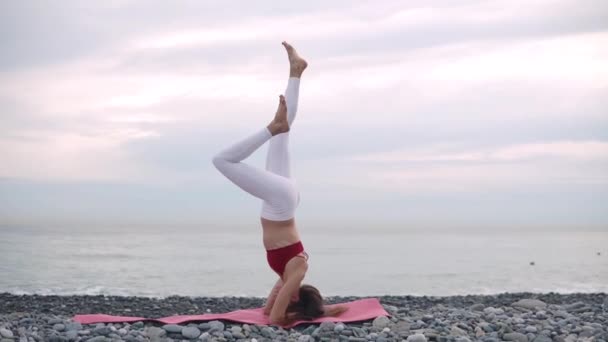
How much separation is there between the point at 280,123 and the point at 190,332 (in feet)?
6.13

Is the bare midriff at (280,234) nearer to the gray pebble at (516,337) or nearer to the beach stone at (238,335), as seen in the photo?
the beach stone at (238,335)

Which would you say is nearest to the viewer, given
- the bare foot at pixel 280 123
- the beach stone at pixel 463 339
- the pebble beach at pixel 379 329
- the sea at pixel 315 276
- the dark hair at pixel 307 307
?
the beach stone at pixel 463 339

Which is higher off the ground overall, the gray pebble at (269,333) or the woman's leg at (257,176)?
the woman's leg at (257,176)

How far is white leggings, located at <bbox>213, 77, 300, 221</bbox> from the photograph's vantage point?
→ 20.2ft

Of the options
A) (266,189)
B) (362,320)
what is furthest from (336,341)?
(266,189)

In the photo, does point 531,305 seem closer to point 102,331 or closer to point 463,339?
point 463,339

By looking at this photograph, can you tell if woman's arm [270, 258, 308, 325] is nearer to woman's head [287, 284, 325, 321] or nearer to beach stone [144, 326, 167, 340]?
woman's head [287, 284, 325, 321]

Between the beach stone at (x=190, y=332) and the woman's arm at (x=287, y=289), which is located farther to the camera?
the woman's arm at (x=287, y=289)

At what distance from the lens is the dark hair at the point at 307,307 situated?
652 cm

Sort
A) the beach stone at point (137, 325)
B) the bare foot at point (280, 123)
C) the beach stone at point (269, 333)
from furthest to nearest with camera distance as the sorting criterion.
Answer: the beach stone at point (137, 325) → the bare foot at point (280, 123) → the beach stone at point (269, 333)

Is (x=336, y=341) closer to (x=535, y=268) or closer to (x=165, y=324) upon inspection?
(x=165, y=324)

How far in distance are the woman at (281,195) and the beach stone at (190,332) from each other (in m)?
0.71

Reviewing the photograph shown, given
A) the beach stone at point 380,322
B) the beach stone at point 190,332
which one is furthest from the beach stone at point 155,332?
the beach stone at point 380,322

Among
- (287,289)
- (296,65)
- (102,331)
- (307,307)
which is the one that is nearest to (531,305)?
(307,307)
